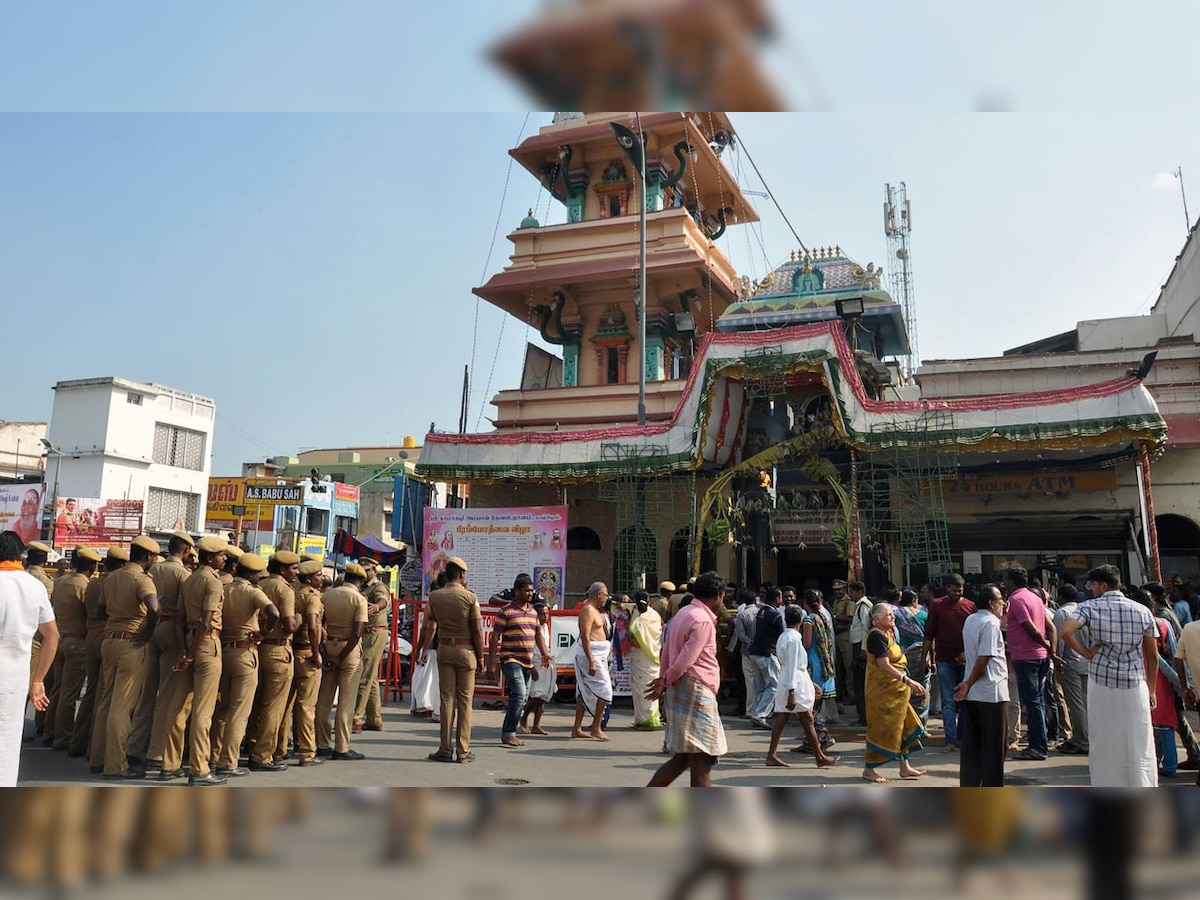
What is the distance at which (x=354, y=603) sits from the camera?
8.62 meters

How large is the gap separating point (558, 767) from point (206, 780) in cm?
309

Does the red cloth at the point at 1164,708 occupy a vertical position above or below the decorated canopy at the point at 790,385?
below

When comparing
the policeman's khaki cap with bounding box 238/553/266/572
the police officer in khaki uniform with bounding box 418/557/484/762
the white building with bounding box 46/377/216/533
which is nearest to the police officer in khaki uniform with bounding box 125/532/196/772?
the policeman's khaki cap with bounding box 238/553/266/572

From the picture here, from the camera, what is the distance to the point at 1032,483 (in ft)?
54.3

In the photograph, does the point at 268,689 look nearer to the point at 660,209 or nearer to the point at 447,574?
the point at 447,574

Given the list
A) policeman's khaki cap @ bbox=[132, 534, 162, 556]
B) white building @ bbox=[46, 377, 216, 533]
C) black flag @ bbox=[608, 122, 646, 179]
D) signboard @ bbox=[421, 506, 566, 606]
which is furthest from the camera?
white building @ bbox=[46, 377, 216, 533]

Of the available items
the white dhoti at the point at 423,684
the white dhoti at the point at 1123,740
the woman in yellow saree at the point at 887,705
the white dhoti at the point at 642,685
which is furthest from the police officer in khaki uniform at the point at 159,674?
the white dhoti at the point at 1123,740

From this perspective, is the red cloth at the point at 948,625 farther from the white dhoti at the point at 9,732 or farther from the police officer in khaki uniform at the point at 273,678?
the white dhoti at the point at 9,732

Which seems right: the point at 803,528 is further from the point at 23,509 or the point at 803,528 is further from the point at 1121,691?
the point at 23,509

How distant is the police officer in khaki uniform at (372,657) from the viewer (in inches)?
387

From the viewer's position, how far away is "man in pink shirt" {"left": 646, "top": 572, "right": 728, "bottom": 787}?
5.67 meters

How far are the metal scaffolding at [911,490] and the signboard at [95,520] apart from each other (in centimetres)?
3055

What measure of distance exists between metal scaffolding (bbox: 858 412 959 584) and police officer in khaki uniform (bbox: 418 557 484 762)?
8435 mm

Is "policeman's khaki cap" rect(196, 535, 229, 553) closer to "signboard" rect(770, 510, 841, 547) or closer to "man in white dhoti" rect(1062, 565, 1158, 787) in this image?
"man in white dhoti" rect(1062, 565, 1158, 787)
